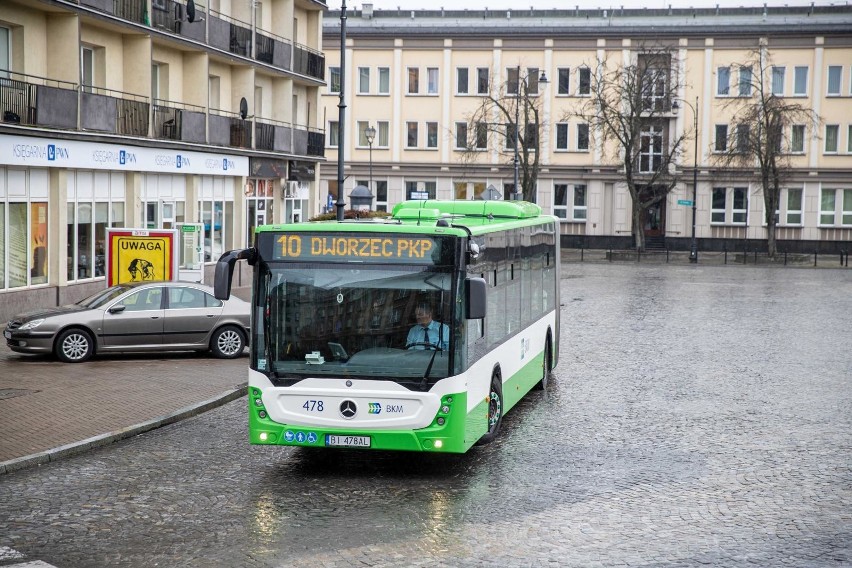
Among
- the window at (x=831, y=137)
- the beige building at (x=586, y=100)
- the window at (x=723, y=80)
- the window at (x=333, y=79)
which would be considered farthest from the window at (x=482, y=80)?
the window at (x=831, y=137)

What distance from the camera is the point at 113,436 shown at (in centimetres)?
1390

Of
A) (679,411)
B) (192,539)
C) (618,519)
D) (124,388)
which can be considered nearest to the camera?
(192,539)

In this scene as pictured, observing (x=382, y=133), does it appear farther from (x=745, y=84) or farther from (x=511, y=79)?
(x=745, y=84)

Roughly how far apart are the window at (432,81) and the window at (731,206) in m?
18.7

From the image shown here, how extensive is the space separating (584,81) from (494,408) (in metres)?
64.0

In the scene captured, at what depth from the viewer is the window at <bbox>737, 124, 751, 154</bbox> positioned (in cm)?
6812

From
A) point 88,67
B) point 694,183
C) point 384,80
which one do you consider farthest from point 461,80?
point 88,67

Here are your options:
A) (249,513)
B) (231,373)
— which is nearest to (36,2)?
(231,373)

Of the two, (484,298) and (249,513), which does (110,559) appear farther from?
(484,298)

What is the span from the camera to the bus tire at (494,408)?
45.5 feet

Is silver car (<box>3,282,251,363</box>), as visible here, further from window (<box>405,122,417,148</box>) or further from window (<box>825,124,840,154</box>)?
window (<box>825,124,840,154</box>)

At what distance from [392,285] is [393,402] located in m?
1.17

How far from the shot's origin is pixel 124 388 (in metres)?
17.9

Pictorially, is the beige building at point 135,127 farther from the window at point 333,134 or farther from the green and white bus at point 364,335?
the window at point 333,134
